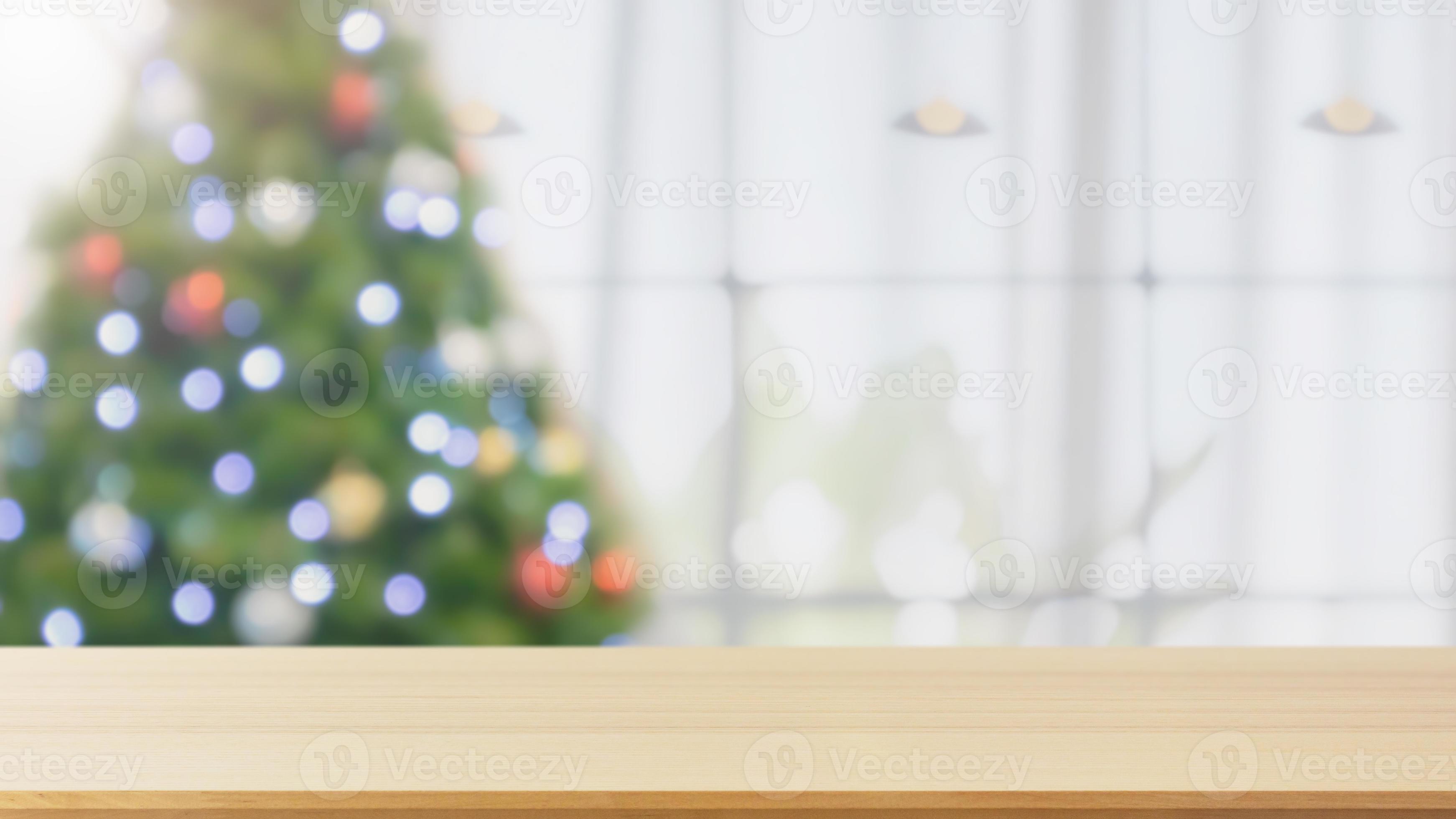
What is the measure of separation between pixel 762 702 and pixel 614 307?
1.29 metres

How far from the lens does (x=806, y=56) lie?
1769 mm

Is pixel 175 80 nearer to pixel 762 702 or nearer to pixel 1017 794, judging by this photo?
pixel 762 702

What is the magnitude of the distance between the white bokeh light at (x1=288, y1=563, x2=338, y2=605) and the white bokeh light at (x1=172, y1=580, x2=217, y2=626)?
0.12 metres

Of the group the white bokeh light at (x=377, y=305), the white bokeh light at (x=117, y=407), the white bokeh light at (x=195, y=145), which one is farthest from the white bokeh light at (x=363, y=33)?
the white bokeh light at (x=117, y=407)

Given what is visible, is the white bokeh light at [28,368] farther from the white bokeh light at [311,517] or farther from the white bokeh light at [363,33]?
the white bokeh light at [363,33]

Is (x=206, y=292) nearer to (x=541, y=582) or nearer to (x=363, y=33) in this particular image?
(x=363, y=33)

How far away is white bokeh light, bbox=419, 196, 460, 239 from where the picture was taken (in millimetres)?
1471

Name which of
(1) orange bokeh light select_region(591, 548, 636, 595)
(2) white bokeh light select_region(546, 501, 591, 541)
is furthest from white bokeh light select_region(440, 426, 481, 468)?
(1) orange bokeh light select_region(591, 548, 636, 595)

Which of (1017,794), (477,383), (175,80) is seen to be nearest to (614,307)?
(477,383)

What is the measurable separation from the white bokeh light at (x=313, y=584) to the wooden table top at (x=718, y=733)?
81 cm

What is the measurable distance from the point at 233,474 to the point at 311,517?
13cm

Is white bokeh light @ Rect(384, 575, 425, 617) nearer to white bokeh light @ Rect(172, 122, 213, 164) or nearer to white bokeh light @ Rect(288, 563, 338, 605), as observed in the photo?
white bokeh light @ Rect(288, 563, 338, 605)

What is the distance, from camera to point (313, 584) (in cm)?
147

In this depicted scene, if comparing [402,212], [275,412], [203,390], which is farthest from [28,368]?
[402,212]
